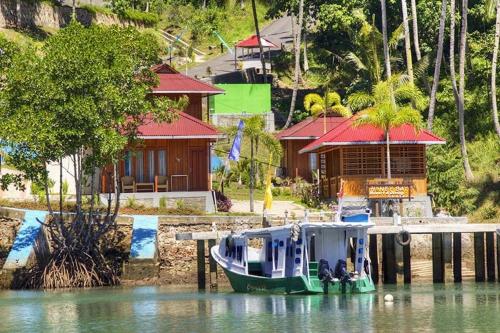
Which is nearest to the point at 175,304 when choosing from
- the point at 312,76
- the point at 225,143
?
the point at 225,143

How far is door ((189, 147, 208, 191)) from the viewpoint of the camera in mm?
66438

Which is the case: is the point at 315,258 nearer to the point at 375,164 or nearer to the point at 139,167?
the point at 375,164

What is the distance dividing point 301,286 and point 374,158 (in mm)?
17789

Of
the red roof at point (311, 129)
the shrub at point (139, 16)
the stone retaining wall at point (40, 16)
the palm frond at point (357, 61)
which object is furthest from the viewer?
the shrub at point (139, 16)

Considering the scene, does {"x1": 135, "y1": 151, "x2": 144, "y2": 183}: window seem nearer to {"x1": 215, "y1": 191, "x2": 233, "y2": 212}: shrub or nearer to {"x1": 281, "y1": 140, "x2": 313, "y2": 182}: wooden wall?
{"x1": 215, "y1": 191, "x2": 233, "y2": 212}: shrub

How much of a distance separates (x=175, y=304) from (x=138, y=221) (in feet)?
38.0

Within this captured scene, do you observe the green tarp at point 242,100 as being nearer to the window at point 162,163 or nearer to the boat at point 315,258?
the window at point 162,163

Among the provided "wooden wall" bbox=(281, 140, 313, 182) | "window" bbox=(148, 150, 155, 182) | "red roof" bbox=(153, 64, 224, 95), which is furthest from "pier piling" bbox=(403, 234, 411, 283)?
"wooden wall" bbox=(281, 140, 313, 182)

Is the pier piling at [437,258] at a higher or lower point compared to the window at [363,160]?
lower

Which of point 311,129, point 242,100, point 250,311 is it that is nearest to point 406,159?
point 311,129

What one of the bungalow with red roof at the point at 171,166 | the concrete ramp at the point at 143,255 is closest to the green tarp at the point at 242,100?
the bungalow with red roof at the point at 171,166

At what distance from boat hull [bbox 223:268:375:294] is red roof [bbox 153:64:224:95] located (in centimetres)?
2020

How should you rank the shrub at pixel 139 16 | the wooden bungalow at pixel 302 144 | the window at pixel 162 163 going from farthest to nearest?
the shrub at pixel 139 16, the wooden bungalow at pixel 302 144, the window at pixel 162 163

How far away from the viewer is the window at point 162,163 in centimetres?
6606
